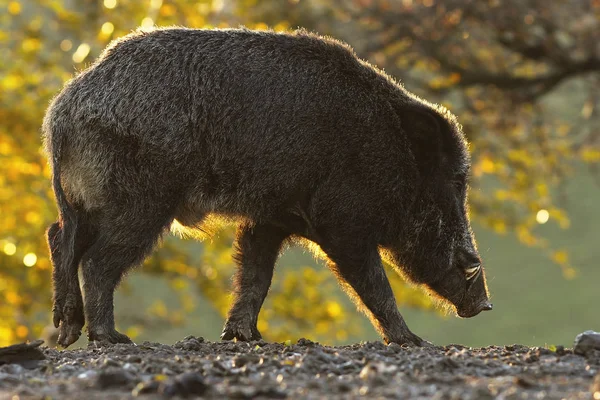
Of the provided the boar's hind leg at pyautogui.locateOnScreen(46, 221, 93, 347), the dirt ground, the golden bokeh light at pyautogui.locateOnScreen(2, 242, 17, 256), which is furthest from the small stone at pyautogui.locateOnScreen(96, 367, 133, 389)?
the golden bokeh light at pyautogui.locateOnScreen(2, 242, 17, 256)

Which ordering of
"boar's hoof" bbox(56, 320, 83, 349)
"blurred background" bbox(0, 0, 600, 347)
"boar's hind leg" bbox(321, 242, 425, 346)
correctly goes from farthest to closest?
"blurred background" bbox(0, 0, 600, 347), "boar's hind leg" bbox(321, 242, 425, 346), "boar's hoof" bbox(56, 320, 83, 349)

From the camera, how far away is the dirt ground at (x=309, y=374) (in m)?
3.91

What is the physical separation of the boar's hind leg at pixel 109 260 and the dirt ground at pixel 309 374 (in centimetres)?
63

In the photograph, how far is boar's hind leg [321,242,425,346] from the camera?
706 cm

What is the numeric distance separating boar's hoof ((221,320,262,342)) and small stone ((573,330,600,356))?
8.98 ft

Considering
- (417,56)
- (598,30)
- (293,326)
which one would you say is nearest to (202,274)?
(293,326)

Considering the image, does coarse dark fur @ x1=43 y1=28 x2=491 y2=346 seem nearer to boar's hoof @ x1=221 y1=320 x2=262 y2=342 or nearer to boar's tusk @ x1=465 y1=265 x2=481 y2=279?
boar's hoof @ x1=221 y1=320 x2=262 y2=342

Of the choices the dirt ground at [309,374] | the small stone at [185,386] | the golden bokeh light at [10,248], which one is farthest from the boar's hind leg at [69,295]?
the golden bokeh light at [10,248]

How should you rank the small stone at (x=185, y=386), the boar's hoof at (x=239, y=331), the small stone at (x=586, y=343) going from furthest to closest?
the boar's hoof at (x=239, y=331) < the small stone at (x=586, y=343) < the small stone at (x=185, y=386)

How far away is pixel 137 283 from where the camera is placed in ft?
306

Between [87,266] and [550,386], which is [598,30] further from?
[550,386]

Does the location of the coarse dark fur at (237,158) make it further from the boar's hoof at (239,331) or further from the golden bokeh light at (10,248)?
the golden bokeh light at (10,248)

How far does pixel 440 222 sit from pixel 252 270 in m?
1.49

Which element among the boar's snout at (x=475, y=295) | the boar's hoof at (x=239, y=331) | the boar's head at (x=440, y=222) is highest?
the boar's head at (x=440, y=222)
